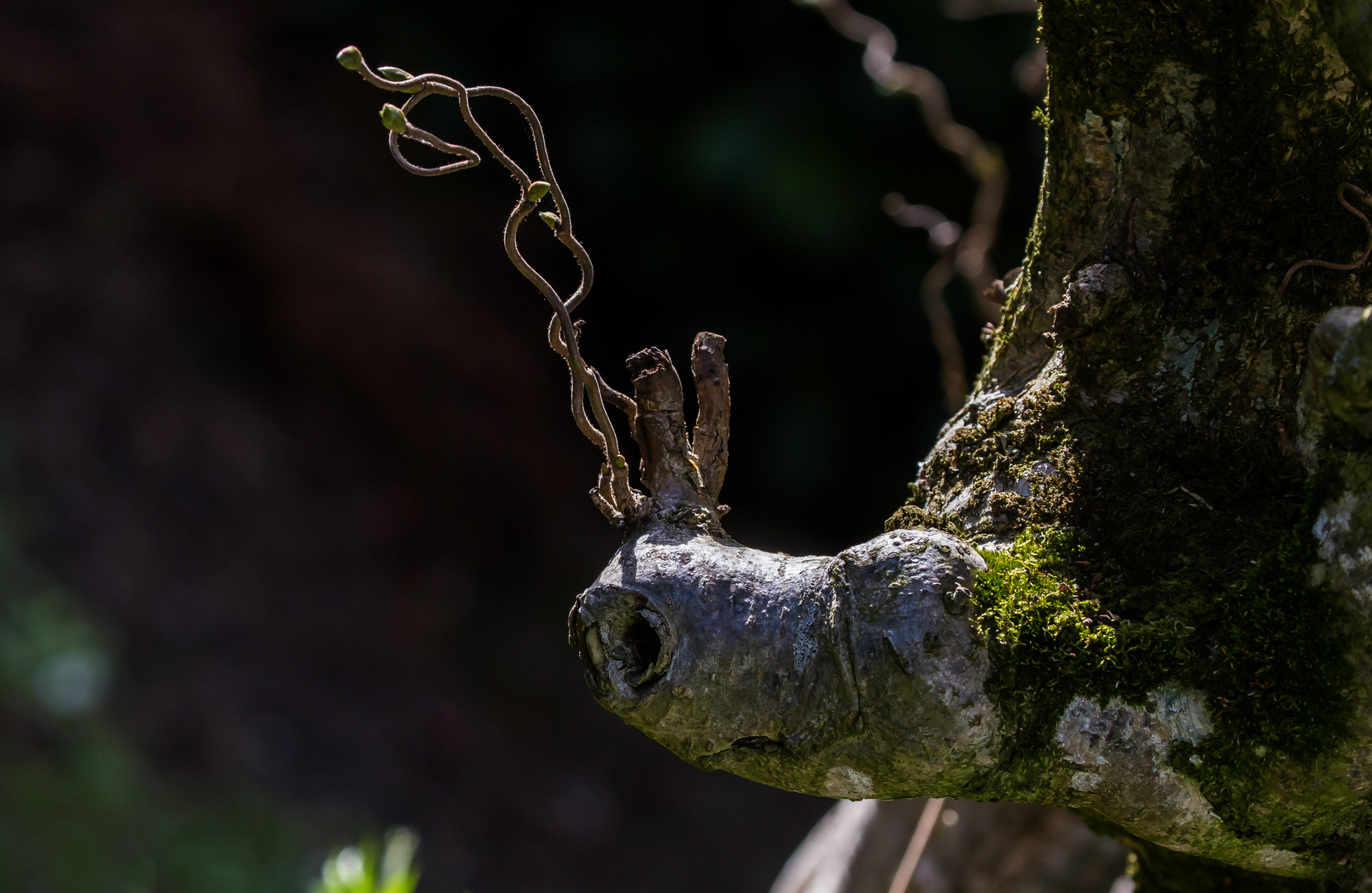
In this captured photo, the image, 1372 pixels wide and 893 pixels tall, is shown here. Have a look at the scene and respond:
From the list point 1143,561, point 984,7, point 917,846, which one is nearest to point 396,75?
point 1143,561

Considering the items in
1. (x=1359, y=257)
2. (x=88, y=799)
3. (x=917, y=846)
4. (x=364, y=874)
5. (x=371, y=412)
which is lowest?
(x=88, y=799)

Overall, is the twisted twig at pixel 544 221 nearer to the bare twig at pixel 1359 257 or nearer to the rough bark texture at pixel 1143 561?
the rough bark texture at pixel 1143 561

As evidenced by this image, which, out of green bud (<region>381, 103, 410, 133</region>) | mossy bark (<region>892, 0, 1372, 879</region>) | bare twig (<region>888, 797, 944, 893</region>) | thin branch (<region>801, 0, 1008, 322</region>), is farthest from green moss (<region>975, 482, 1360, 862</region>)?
thin branch (<region>801, 0, 1008, 322</region>)

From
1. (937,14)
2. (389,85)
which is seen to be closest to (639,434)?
(389,85)

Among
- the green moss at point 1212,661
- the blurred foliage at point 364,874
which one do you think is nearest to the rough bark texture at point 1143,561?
the green moss at point 1212,661

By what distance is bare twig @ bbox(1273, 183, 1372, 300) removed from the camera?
0.88m

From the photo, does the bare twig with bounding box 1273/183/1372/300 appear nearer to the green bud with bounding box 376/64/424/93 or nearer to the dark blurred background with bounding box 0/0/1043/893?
the green bud with bounding box 376/64/424/93

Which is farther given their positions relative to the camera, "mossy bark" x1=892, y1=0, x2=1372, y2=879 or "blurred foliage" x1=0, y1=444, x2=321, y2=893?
"blurred foliage" x1=0, y1=444, x2=321, y2=893

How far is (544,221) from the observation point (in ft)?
3.19

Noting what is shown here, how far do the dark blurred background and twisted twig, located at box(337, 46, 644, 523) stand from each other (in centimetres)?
279

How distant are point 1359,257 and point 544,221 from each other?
709mm

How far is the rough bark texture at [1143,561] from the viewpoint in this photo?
0.82 meters

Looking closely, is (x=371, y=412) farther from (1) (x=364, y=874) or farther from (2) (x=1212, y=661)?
(2) (x=1212, y=661)

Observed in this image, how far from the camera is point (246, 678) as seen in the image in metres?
4.25
